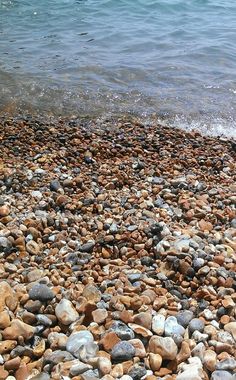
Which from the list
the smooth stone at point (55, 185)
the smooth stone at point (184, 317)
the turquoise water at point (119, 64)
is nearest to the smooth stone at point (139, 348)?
the smooth stone at point (184, 317)

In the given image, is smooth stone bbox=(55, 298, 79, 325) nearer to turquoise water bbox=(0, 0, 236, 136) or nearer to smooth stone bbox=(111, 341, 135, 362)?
smooth stone bbox=(111, 341, 135, 362)

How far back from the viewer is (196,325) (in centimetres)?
306

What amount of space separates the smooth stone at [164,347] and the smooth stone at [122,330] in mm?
147

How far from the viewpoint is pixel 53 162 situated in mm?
5852

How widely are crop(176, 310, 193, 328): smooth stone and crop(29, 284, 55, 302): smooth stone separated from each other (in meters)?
0.98

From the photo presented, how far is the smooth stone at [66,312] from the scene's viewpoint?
122 inches

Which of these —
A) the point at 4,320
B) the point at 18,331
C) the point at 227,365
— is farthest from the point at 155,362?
the point at 4,320

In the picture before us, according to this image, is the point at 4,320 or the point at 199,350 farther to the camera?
the point at 4,320

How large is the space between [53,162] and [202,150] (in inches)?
93.7

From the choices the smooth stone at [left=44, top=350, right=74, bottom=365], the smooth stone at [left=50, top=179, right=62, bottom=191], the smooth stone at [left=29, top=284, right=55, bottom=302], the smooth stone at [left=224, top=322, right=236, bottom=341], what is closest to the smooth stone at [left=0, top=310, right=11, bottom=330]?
the smooth stone at [left=29, top=284, right=55, bottom=302]

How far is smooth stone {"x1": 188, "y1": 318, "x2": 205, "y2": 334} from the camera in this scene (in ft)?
9.99

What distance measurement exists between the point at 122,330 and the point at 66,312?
460 millimetres

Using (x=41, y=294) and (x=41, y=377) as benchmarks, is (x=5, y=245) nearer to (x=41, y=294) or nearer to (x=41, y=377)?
(x=41, y=294)

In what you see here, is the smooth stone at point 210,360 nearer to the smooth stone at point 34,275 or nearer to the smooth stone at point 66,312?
the smooth stone at point 66,312
